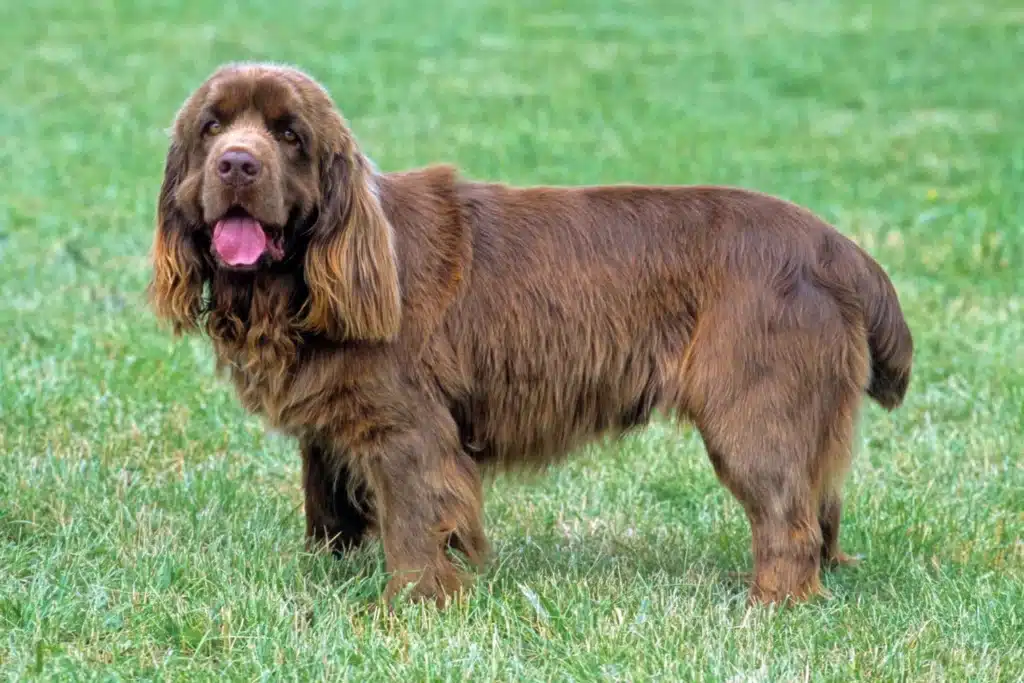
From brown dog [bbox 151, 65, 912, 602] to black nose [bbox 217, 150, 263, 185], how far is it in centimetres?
10

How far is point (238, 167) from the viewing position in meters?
3.90

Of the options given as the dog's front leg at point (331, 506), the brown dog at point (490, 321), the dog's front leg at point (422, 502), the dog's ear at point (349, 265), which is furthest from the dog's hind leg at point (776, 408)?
the dog's front leg at point (331, 506)

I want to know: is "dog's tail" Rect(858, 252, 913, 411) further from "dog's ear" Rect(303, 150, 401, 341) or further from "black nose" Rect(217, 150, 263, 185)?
"black nose" Rect(217, 150, 263, 185)

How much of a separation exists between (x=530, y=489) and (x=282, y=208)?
1.85m

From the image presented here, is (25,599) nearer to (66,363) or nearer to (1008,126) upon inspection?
(66,363)

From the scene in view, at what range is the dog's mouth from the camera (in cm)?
403

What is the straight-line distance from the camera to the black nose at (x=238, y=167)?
3893 mm

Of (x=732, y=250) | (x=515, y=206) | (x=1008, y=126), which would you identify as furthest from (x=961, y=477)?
(x=1008, y=126)

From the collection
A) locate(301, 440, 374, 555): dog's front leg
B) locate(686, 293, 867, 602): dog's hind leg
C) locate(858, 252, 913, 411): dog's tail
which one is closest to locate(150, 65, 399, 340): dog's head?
locate(301, 440, 374, 555): dog's front leg

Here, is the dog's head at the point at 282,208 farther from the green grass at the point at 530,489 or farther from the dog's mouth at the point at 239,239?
the green grass at the point at 530,489

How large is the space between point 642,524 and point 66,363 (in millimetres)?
2813

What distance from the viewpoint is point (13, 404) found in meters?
5.71

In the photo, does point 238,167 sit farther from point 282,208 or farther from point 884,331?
point 884,331

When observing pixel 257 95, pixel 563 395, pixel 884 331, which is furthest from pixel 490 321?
pixel 884 331
